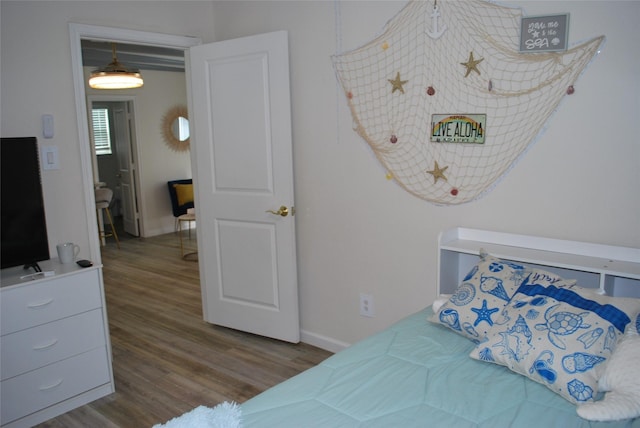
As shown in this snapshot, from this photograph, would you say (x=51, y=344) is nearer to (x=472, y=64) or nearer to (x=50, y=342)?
(x=50, y=342)

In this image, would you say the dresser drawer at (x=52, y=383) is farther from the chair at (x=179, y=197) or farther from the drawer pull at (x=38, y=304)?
the chair at (x=179, y=197)

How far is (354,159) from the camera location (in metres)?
2.98

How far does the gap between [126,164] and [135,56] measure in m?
1.99

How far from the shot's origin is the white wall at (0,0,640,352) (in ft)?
6.83

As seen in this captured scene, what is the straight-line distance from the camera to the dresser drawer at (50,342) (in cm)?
242

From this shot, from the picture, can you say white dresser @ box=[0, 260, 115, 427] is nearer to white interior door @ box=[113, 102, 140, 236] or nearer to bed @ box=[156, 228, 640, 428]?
bed @ box=[156, 228, 640, 428]

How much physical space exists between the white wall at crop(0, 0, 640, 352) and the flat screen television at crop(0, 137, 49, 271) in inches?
7.7

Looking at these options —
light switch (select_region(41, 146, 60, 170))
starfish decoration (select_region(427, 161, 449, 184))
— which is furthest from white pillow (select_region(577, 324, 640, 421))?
light switch (select_region(41, 146, 60, 170))

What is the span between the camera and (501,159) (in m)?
2.40

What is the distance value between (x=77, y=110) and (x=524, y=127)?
7.89 ft

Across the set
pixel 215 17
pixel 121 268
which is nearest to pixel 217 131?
pixel 215 17

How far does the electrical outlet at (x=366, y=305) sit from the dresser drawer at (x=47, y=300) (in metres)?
1.51

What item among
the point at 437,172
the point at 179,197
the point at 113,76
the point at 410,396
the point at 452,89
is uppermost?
the point at 113,76

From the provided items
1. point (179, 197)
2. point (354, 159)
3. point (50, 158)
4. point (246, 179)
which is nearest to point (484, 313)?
point (354, 159)
